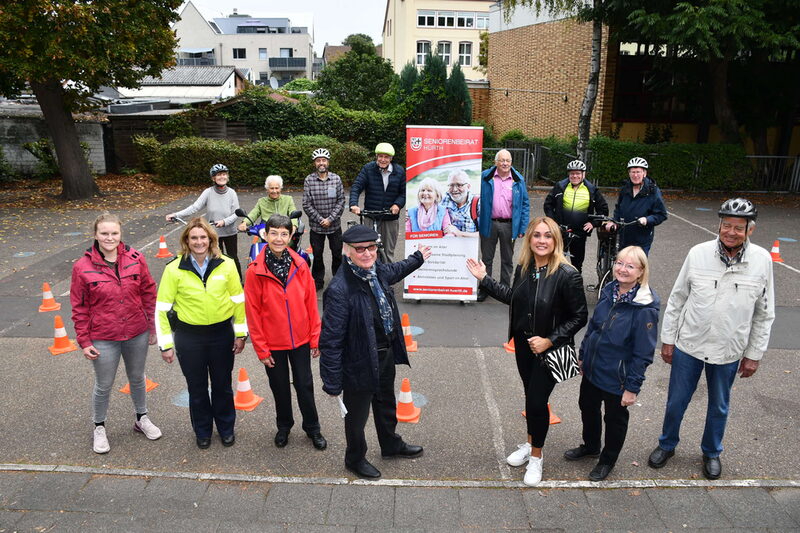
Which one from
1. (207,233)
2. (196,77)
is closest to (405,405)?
(207,233)

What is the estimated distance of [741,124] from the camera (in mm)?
20000

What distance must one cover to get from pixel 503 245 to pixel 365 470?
4.52m

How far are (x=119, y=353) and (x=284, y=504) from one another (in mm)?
1776

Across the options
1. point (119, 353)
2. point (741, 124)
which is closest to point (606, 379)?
point (119, 353)

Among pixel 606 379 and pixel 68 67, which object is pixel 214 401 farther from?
pixel 68 67

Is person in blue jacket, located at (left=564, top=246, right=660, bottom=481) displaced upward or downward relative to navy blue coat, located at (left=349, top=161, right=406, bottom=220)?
downward

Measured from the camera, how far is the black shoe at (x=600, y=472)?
4.29 metres

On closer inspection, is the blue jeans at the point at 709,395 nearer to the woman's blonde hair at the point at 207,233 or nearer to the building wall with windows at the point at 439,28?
the woman's blonde hair at the point at 207,233

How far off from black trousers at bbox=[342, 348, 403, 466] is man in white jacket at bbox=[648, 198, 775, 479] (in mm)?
1966

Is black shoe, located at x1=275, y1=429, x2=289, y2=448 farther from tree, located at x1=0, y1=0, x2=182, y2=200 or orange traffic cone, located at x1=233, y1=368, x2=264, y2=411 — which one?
tree, located at x1=0, y1=0, x2=182, y2=200

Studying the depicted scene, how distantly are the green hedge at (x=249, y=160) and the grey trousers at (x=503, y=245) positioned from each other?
449 inches

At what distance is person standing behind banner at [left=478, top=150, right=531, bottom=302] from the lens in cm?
789

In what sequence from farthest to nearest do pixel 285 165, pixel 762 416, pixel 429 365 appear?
pixel 285 165, pixel 429 365, pixel 762 416

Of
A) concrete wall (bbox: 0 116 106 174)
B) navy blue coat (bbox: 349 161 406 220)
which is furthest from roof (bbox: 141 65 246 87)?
navy blue coat (bbox: 349 161 406 220)
